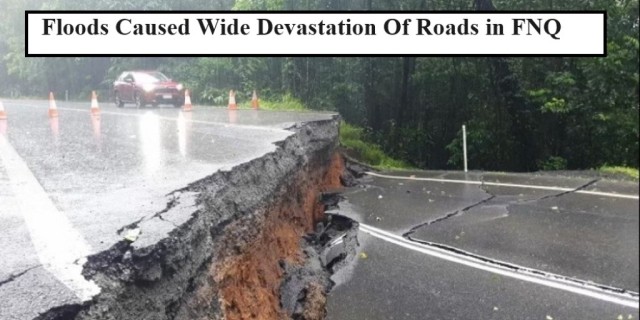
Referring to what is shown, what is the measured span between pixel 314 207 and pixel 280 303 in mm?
3332

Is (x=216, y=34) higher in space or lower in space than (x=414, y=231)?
higher

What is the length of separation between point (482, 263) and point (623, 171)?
4878 millimetres

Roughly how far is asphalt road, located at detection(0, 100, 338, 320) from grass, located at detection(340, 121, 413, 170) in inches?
180

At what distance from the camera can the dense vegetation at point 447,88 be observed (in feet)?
5.73

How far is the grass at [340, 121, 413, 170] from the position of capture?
14656 millimetres

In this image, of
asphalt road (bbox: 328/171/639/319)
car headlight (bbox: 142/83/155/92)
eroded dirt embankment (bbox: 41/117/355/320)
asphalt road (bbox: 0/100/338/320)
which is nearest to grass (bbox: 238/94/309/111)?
car headlight (bbox: 142/83/155/92)

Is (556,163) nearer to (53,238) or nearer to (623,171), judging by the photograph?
(623,171)

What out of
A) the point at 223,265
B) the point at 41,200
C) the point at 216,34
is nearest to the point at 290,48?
the point at 216,34

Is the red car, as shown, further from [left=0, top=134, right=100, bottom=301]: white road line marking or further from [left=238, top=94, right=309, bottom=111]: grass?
[left=0, top=134, right=100, bottom=301]: white road line marking

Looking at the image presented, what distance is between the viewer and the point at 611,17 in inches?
74.0

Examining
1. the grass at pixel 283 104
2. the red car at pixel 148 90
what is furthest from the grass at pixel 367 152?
the red car at pixel 148 90

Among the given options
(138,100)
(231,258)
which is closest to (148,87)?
(138,100)

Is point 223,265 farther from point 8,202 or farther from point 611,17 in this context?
point 611,17

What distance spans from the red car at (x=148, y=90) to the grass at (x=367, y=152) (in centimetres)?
823
